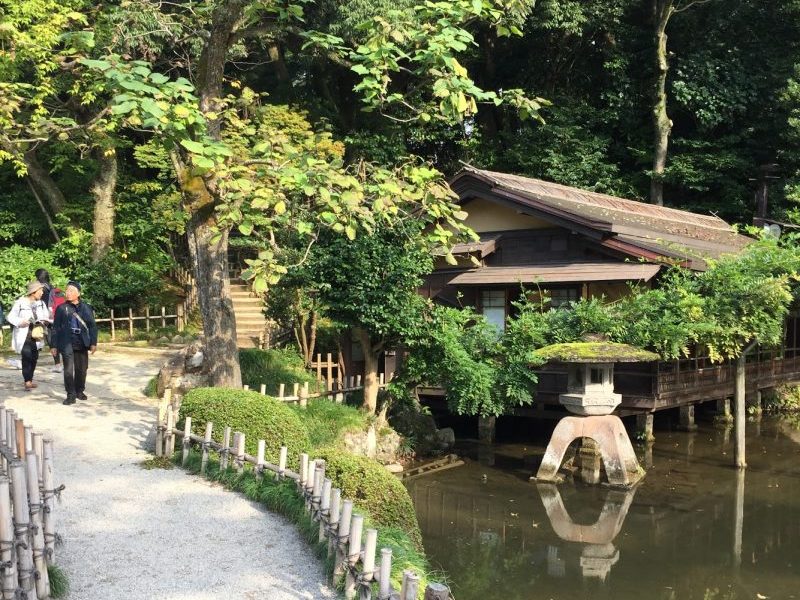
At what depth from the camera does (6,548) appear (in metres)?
4.36

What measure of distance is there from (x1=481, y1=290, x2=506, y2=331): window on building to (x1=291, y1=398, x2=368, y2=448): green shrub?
17.7 ft

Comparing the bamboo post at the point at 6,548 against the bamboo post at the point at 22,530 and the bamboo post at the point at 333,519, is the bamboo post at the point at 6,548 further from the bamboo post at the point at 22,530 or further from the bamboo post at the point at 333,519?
the bamboo post at the point at 333,519

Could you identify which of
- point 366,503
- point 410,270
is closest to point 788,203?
point 410,270

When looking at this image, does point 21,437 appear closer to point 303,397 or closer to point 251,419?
point 251,419

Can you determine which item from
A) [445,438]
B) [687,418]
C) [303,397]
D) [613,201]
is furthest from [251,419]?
[613,201]

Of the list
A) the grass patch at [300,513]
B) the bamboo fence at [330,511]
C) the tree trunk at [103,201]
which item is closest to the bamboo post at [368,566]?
the bamboo fence at [330,511]

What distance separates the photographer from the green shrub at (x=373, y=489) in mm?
7254

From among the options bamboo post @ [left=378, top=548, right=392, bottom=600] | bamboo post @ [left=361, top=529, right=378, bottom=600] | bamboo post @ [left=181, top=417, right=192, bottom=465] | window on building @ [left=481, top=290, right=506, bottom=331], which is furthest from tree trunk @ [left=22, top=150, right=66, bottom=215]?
bamboo post @ [left=378, top=548, right=392, bottom=600]

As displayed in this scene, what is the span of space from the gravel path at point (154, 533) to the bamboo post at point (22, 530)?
0.67 meters

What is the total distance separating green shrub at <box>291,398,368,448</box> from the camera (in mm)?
11859

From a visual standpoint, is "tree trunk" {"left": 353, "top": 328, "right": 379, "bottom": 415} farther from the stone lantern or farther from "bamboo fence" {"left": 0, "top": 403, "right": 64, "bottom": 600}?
"bamboo fence" {"left": 0, "top": 403, "right": 64, "bottom": 600}

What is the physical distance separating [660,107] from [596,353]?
62.3 feet

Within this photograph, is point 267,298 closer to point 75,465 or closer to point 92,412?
point 92,412

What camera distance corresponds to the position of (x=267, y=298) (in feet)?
52.0
